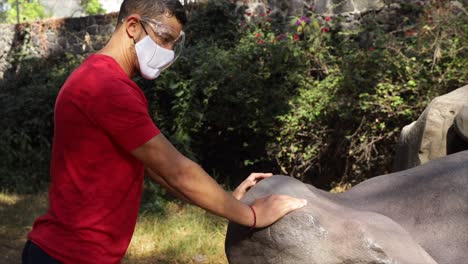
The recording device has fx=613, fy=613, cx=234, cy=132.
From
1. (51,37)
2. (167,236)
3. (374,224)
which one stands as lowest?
(51,37)

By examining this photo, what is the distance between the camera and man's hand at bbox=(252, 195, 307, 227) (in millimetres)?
2012

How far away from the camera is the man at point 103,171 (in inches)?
70.4

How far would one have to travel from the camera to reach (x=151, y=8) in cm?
197

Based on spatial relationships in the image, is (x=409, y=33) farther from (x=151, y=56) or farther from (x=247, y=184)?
(x=151, y=56)

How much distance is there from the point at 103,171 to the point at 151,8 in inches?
21.5

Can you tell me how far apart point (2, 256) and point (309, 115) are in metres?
3.28

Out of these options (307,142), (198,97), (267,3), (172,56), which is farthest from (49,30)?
(172,56)

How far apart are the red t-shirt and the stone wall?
8759 millimetres

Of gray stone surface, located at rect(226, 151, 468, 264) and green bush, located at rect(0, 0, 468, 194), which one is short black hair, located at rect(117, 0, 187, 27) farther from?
green bush, located at rect(0, 0, 468, 194)

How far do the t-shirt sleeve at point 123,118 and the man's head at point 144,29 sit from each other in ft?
0.83

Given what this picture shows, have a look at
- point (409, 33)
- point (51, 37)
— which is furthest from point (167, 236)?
point (51, 37)

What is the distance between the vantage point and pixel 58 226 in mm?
1863

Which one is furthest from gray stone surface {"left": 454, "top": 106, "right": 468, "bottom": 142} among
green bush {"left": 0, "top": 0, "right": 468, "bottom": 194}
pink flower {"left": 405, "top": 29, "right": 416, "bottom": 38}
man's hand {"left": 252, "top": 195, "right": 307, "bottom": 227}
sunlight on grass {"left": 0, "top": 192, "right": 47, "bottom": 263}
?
sunlight on grass {"left": 0, "top": 192, "right": 47, "bottom": 263}

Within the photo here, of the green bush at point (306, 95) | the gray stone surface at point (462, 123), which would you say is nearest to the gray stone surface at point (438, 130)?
the gray stone surface at point (462, 123)
